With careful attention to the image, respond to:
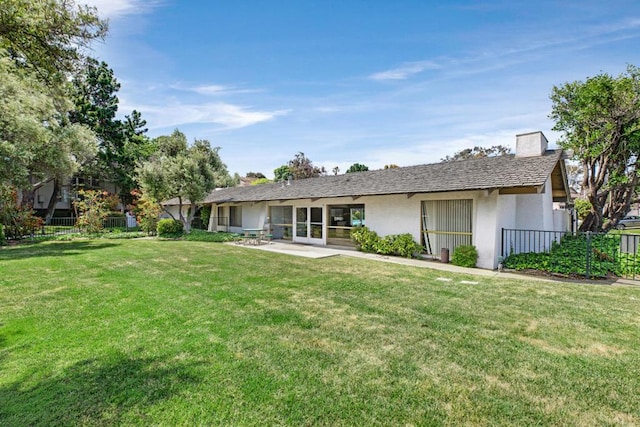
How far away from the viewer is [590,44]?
Answer: 11250 mm

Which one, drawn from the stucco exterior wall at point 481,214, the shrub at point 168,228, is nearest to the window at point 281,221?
the stucco exterior wall at point 481,214

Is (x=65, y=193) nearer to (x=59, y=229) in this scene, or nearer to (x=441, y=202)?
(x=59, y=229)

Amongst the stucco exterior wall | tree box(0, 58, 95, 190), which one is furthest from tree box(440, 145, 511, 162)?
tree box(0, 58, 95, 190)

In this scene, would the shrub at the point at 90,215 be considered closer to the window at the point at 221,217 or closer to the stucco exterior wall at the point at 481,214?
the window at the point at 221,217

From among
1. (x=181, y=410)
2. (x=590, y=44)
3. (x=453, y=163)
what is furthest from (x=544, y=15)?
(x=181, y=410)

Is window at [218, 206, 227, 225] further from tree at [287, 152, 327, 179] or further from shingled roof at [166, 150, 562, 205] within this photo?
tree at [287, 152, 327, 179]

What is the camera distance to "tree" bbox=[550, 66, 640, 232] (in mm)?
13031

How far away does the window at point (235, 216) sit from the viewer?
22094 mm

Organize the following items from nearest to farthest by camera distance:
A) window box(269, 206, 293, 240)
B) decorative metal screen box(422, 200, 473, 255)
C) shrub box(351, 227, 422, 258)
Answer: decorative metal screen box(422, 200, 473, 255) < shrub box(351, 227, 422, 258) < window box(269, 206, 293, 240)

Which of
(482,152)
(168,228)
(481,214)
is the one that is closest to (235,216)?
(168,228)

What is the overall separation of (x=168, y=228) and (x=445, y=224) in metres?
17.1

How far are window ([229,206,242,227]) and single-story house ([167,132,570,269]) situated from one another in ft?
12.6

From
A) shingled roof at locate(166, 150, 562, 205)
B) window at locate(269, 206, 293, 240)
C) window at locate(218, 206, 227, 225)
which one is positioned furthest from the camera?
window at locate(218, 206, 227, 225)

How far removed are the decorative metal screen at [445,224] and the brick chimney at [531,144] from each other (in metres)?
3.23
